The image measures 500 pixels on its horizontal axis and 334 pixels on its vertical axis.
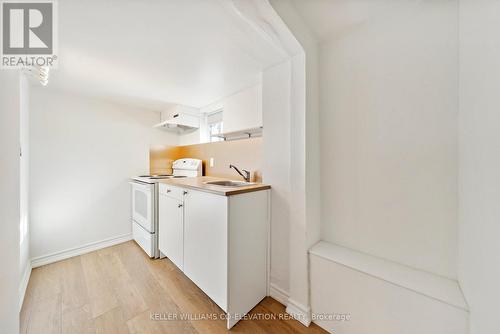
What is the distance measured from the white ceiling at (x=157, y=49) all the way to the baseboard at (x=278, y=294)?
1.90 m

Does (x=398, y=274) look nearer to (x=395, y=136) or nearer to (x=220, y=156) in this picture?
(x=395, y=136)

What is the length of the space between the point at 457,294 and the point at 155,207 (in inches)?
98.7

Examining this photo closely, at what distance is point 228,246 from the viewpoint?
1.21 metres

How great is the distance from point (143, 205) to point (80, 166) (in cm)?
96

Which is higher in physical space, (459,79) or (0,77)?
(459,79)

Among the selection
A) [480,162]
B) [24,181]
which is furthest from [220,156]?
[480,162]

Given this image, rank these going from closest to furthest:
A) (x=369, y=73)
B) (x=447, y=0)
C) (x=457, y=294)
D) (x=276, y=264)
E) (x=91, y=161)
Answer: (x=457, y=294), (x=447, y=0), (x=369, y=73), (x=276, y=264), (x=91, y=161)

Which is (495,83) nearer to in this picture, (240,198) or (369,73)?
(369,73)

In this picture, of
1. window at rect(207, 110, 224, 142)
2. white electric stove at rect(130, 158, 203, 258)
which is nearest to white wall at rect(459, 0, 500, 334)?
window at rect(207, 110, 224, 142)

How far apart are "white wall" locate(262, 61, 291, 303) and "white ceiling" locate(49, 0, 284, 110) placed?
0.19 m

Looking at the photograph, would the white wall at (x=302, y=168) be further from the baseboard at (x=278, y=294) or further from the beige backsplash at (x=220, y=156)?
the beige backsplash at (x=220, y=156)

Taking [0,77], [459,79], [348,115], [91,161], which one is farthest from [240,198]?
[91,161]

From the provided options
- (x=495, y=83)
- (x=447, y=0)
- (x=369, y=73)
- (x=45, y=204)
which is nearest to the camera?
(x=495, y=83)

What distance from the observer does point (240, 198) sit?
1283 millimetres
